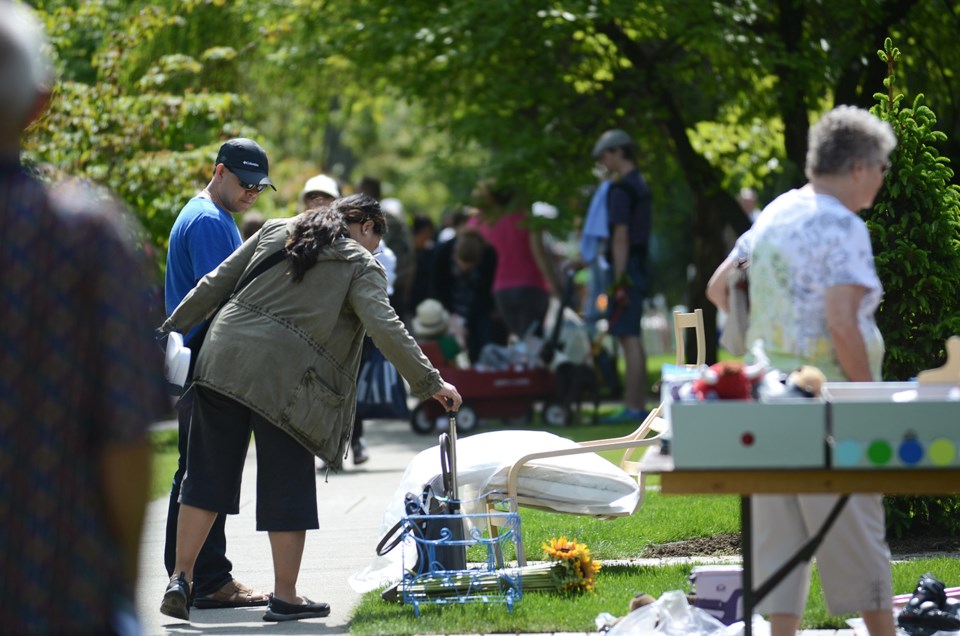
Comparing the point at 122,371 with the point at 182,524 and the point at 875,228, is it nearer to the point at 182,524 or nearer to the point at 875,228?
the point at 182,524

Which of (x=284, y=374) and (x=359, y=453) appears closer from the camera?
(x=284, y=374)

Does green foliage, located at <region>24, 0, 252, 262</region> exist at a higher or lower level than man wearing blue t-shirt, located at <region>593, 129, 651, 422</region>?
higher

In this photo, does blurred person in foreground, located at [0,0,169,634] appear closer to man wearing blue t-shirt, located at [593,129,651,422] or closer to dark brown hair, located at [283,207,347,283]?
dark brown hair, located at [283,207,347,283]

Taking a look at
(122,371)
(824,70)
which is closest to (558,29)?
(824,70)

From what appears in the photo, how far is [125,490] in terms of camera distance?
9.18 ft

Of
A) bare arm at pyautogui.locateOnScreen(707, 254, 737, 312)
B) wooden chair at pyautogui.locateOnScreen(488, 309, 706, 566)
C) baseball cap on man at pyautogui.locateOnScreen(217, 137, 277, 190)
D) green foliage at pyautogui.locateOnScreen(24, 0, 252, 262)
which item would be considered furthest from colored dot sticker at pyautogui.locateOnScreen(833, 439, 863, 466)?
green foliage at pyautogui.locateOnScreen(24, 0, 252, 262)

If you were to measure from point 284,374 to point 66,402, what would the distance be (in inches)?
129

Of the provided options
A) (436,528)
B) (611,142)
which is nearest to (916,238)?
(436,528)

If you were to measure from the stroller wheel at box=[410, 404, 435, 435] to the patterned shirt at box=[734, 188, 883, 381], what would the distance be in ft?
30.9

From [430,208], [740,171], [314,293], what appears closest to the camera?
[314,293]

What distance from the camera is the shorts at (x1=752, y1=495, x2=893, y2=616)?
453cm

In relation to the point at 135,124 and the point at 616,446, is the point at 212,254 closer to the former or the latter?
the point at 616,446

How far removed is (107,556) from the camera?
2.79 metres

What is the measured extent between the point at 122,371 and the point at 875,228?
4.98 metres
